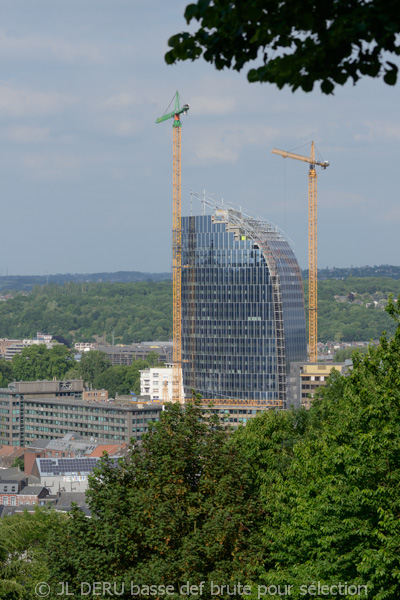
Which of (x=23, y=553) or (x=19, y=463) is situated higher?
(x=23, y=553)

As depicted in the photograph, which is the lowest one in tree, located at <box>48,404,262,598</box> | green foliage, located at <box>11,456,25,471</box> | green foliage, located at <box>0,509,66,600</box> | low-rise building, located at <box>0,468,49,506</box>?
green foliage, located at <box>11,456,25,471</box>

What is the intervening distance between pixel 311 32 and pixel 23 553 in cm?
5297

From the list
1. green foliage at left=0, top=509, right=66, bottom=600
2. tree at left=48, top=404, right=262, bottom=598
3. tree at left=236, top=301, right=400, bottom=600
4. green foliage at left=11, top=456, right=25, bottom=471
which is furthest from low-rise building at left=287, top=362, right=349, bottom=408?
tree at left=236, top=301, right=400, bottom=600

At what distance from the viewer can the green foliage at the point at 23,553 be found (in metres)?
47.3

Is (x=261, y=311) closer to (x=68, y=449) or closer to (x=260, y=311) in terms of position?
(x=260, y=311)

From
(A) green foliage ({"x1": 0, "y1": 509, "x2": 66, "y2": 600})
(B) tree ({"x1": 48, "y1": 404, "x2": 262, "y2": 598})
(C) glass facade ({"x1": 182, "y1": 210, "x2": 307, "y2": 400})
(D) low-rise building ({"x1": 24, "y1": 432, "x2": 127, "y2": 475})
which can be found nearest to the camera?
(B) tree ({"x1": 48, "y1": 404, "x2": 262, "y2": 598})

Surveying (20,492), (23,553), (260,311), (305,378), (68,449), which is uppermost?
(260,311)

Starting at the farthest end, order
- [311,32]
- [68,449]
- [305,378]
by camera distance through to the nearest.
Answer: [305,378], [68,449], [311,32]

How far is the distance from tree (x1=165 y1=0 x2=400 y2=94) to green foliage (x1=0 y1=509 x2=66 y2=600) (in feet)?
113

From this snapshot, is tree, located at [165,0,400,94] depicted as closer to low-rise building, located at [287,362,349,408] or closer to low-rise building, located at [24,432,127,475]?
low-rise building, located at [24,432,127,475]

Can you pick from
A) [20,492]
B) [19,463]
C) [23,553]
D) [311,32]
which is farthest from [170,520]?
[19,463]

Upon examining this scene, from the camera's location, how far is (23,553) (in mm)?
59156

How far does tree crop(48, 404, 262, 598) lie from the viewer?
33156 millimetres

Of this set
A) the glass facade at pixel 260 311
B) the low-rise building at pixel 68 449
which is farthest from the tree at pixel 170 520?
the glass facade at pixel 260 311
